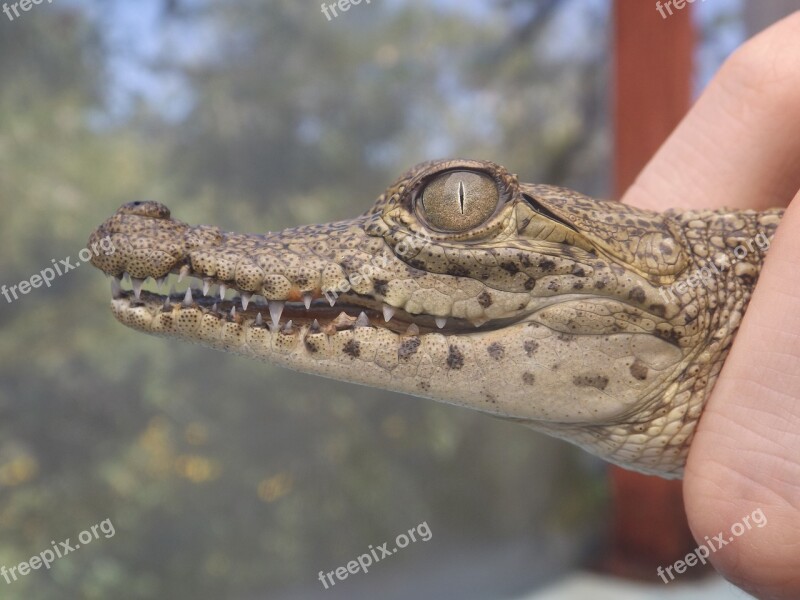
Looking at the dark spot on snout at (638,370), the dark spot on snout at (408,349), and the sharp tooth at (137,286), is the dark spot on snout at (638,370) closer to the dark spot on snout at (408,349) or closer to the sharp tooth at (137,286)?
the dark spot on snout at (408,349)

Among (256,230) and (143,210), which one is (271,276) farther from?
(256,230)

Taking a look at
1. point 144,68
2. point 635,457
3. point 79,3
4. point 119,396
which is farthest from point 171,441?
point 635,457

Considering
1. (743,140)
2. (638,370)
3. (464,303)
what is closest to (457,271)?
(464,303)

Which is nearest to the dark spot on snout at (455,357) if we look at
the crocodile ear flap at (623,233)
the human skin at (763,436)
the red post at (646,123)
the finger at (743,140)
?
the crocodile ear flap at (623,233)

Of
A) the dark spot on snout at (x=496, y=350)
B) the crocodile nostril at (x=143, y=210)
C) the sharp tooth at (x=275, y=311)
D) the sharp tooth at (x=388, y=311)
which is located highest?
the crocodile nostril at (x=143, y=210)

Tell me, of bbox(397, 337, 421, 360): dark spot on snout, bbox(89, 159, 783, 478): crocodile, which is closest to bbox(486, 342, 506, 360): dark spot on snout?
bbox(89, 159, 783, 478): crocodile

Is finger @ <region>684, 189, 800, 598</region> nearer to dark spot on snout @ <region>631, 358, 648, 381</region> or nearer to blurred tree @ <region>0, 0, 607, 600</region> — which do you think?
dark spot on snout @ <region>631, 358, 648, 381</region>
